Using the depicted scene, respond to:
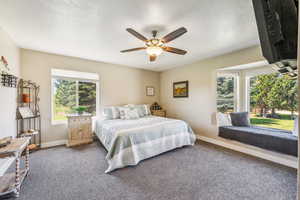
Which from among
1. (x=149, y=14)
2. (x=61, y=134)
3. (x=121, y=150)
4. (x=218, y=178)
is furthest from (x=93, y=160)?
(x=149, y=14)

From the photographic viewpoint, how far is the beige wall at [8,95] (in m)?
2.18

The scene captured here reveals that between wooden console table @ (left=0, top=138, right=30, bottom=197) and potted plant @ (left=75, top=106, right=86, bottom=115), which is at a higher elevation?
potted plant @ (left=75, top=106, right=86, bottom=115)

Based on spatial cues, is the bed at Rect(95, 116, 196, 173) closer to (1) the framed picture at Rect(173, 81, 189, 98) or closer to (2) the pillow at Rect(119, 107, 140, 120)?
(2) the pillow at Rect(119, 107, 140, 120)

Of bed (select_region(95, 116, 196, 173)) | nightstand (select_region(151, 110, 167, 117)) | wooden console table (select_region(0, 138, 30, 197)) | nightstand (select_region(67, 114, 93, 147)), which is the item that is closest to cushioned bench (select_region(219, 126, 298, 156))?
bed (select_region(95, 116, 196, 173))

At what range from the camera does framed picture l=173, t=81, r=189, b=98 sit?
14.2ft

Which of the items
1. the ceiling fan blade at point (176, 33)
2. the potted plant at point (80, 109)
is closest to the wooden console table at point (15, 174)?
the potted plant at point (80, 109)

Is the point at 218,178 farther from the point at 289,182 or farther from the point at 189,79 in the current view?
the point at 189,79

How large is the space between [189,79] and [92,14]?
10.6ft

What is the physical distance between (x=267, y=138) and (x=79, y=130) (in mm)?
4190

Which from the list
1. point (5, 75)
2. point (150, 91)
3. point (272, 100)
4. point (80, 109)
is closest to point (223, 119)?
point (272, 100)

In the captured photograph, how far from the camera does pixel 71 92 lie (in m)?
3.70

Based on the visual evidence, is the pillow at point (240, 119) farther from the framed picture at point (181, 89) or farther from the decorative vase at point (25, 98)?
the decorative vase at point (25, 98)

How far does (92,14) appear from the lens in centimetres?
180

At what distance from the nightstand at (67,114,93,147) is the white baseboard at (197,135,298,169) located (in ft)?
11.1
